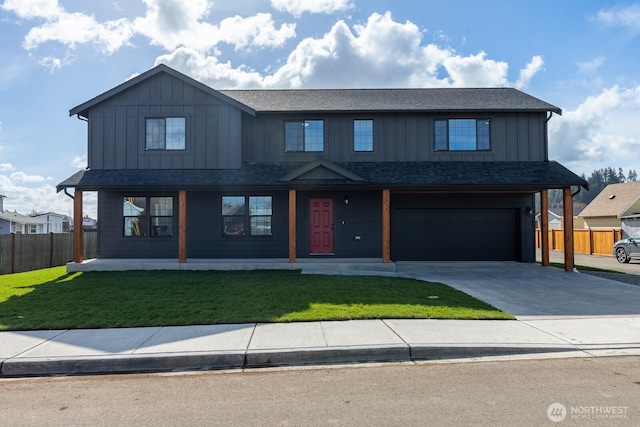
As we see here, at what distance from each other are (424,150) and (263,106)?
20.5 feet

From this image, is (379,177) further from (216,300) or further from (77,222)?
(77,222)

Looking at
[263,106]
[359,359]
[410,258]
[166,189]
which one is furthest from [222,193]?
[359,359]

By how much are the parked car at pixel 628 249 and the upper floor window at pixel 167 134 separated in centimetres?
2025

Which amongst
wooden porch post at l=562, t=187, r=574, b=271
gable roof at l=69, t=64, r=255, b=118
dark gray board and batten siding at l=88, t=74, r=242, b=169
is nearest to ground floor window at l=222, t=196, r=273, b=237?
dark gray board and batten siding at l=88, t=74, r=242, b=169

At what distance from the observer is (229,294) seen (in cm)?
941

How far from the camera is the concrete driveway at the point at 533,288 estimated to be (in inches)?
325

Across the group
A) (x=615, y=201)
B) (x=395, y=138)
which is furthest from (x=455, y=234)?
(x=615, y=201)

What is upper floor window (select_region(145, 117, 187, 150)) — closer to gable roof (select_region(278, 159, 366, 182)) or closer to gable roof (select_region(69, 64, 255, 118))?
gable roof (select_region(69, 64, 255, 118))

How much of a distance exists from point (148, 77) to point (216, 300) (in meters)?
9.75

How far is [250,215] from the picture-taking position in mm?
14945

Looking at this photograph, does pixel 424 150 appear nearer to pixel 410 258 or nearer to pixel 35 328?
pixel 410 258

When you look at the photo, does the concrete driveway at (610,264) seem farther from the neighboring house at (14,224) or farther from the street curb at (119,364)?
the neighboring house at (14,224)

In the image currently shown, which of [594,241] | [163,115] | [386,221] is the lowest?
[594,241]

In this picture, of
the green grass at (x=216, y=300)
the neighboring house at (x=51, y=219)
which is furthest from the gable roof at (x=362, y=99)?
the neighboring house at (x=51, y=219)
